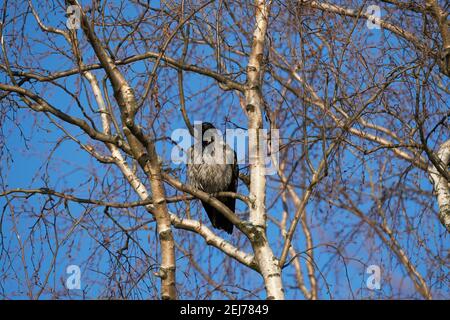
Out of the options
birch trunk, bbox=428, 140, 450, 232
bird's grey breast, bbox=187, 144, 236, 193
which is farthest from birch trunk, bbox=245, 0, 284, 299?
bird's grey breast, bbox=187, 144, 236, 193

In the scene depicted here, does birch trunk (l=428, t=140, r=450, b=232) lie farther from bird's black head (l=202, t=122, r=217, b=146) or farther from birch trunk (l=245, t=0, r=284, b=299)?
bird's black head (l=202, t=122, r=217, b=146)

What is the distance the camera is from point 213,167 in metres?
7.22

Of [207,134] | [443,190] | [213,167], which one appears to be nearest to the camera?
[443,190]

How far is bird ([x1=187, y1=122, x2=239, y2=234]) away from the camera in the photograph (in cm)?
709

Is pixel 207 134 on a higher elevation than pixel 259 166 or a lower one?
higher

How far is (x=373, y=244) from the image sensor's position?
5664mm

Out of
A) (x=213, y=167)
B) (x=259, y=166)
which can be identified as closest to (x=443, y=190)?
(x=259, y=166)

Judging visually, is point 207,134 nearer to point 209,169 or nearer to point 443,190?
point 209,169

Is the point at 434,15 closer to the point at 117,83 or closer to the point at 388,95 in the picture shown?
the point at 388,95

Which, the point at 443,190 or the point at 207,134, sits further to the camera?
the point at 207,134

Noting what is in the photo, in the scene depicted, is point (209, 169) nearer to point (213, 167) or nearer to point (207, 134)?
point (213, 167)

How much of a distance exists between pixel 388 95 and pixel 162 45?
4.84ft

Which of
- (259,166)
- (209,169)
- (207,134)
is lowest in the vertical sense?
(259,166)

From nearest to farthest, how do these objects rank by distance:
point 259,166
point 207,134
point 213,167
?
point 259,166, point 207,134, point 213,167
